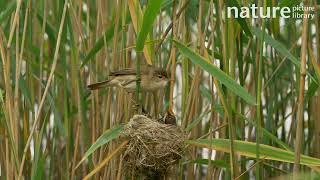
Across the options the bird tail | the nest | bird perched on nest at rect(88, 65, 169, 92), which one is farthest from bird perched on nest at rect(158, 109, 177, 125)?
the bird tail

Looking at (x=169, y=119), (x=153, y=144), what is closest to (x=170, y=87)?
(x=169, y=119)

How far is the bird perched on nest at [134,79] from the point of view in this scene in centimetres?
285

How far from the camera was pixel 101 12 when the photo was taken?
9.70ft

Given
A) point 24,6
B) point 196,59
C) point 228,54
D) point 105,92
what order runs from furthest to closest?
point 105,92 < point 24,6 < point 228,54 < point 196,59

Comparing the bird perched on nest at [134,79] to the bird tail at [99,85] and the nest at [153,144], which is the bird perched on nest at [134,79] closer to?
the bird tail at [99,85]

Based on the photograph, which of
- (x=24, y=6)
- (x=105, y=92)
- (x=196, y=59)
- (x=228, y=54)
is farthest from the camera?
(x=105, y=92)

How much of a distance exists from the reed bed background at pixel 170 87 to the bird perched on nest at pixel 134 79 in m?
0.04

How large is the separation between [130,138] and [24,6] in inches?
35.9

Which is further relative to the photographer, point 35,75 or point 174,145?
point 35,75

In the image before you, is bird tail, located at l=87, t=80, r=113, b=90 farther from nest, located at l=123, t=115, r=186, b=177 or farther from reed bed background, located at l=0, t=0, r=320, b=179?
nest, located at l=123, t=115, r=186, b=177

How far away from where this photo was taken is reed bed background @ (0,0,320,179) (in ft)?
7.47

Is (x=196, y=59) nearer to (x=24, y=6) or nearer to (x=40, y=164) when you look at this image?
(x=40, y=164)

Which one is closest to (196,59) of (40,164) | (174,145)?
(174,145)

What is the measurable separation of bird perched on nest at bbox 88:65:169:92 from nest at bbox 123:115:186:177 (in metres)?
0.45
